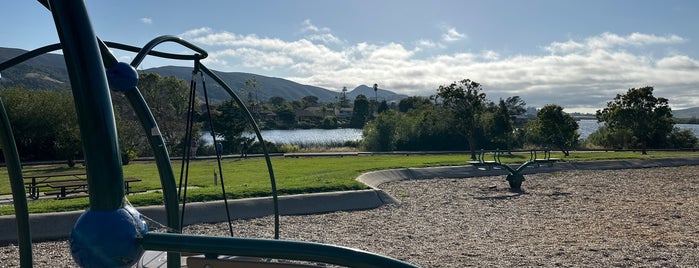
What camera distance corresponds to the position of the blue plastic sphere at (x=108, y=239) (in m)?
2.11

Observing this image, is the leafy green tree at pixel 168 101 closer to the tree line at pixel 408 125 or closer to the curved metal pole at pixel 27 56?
the tree line at pixel 408 125

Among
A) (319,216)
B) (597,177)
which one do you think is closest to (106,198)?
(319,216)

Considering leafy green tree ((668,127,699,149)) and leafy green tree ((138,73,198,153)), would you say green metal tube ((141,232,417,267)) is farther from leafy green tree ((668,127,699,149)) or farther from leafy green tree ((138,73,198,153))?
leafy green tree ((668,127,699,149))

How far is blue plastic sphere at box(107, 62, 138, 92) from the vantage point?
3.00m

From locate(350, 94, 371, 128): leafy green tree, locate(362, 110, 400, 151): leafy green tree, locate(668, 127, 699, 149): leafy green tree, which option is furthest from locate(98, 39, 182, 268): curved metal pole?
locate(350, 94, 371, 128): leafy green tree

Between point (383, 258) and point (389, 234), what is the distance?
24.3 ft

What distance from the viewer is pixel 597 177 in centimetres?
1883

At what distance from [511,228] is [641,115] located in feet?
106

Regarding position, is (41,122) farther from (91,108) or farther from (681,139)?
(681,139)

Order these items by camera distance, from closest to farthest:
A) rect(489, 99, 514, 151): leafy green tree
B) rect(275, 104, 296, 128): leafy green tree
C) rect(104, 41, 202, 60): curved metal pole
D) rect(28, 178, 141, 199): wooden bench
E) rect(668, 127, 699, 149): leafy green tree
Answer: rect(104, 41, 202, 60): curved metal pole, rect(28, 178, 141, 199): wooden bench, rect(489, 99, 514, 151): leafy green tree, rect(668, 127, 699, 149): leafy green tree, rect(275, 104, 296, 128): leafy green tree

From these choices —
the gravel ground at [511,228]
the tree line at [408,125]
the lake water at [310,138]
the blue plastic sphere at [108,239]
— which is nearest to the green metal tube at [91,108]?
the blue plastic sphere at [108,239]

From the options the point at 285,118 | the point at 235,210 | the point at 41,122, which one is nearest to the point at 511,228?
the point at 235,210

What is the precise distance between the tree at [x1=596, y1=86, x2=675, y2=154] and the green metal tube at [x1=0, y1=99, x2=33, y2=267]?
37376 millimetres

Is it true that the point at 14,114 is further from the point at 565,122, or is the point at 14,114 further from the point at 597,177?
the point at 565,122
